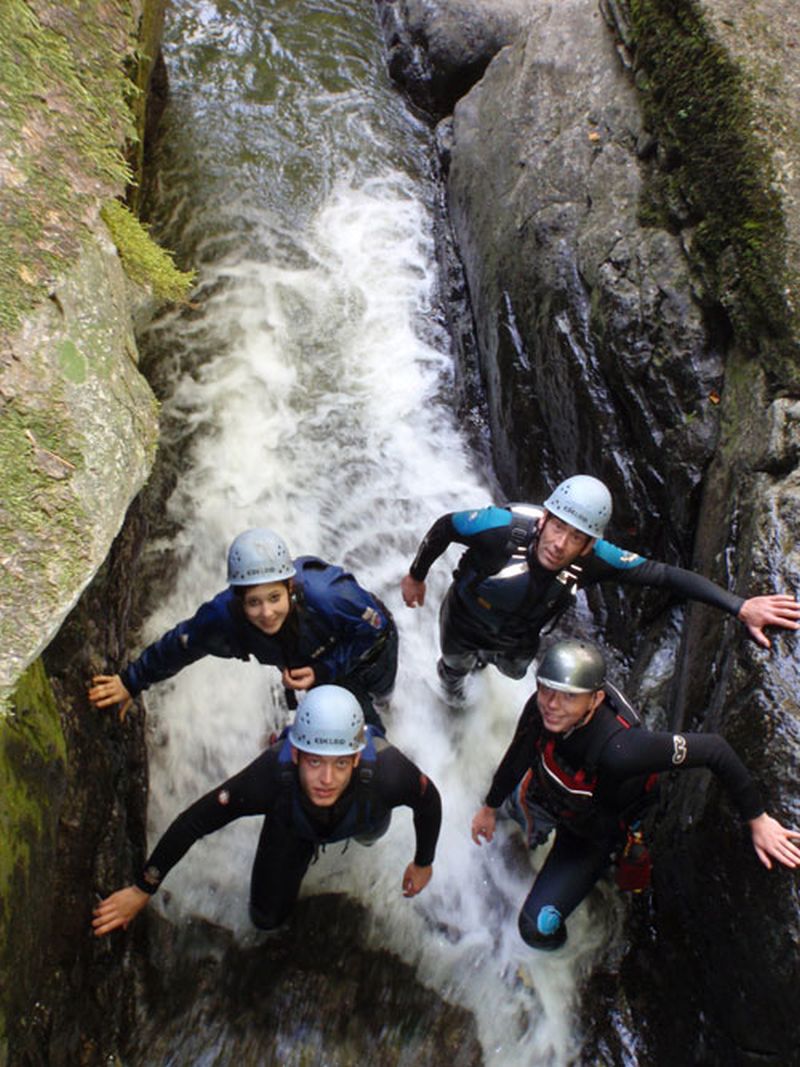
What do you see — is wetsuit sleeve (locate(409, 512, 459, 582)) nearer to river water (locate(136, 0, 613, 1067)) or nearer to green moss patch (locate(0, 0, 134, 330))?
river water (locate(136, 0, 613, 1067))

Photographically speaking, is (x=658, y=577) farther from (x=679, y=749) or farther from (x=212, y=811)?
(x=212, y=811)

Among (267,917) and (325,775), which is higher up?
(325,775)

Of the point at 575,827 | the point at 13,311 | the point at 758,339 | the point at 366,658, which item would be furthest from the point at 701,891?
the point at 13,311

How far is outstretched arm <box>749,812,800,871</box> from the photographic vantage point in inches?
149

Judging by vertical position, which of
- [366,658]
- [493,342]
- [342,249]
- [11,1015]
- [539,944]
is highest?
[342,249]

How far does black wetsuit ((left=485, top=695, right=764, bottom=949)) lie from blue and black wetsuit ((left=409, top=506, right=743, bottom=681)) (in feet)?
1.99

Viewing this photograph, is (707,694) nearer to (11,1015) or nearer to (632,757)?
(632,757)

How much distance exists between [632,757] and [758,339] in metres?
2.63

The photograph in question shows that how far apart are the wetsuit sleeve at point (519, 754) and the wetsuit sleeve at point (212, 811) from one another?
4.09 ft

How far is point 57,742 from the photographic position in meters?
4.09

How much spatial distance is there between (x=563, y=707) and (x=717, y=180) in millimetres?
3616

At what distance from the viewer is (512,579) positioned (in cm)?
485

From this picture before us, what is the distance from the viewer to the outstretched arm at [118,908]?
4.18m

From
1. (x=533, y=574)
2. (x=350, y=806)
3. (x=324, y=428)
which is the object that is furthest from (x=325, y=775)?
(x=324, y=428)
